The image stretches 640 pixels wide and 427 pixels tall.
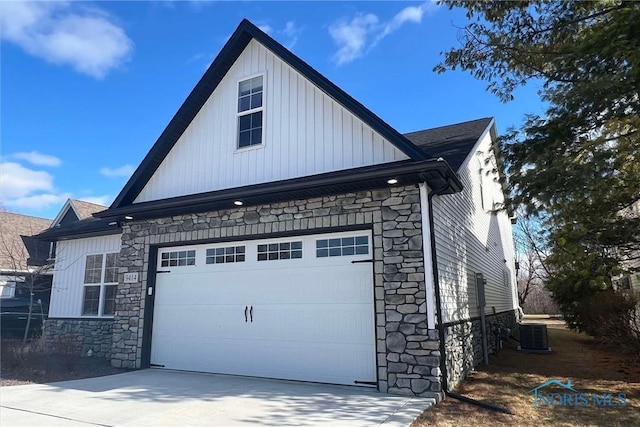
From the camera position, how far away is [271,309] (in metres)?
7.60

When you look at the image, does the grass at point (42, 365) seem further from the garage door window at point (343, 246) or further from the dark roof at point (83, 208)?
the dark roof at point (83, 208)

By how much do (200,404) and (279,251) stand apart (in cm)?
301

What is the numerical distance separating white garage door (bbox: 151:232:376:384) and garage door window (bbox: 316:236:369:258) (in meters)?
0.02

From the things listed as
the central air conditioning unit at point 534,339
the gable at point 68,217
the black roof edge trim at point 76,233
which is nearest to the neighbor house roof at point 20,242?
the gable at point 68,217

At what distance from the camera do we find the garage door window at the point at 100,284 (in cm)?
1102

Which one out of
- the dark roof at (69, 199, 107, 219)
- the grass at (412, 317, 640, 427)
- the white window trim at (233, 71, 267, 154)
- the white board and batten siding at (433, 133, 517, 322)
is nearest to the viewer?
the grass at (412, 317, 640, 427)

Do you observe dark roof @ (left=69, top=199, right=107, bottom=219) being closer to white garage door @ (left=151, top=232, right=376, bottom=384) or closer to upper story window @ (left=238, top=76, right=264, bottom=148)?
white garage door @ (left=151, top=232, right=376, bottom=384)

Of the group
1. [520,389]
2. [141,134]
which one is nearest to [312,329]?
[520,389]

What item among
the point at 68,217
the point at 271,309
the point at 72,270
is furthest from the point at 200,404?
the point at 68,217

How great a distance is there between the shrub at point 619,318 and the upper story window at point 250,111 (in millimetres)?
7879

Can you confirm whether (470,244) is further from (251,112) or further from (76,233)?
(76,233)

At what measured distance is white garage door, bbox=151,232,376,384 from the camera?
684cm

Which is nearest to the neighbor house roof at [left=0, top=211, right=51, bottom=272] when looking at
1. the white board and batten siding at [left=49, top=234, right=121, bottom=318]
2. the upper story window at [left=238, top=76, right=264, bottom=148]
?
the white board and batten siding at [left=49, top=234, right=121, bottom=318]

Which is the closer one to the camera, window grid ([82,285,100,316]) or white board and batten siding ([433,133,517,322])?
white board and batten siding ([433,133,517,322])
